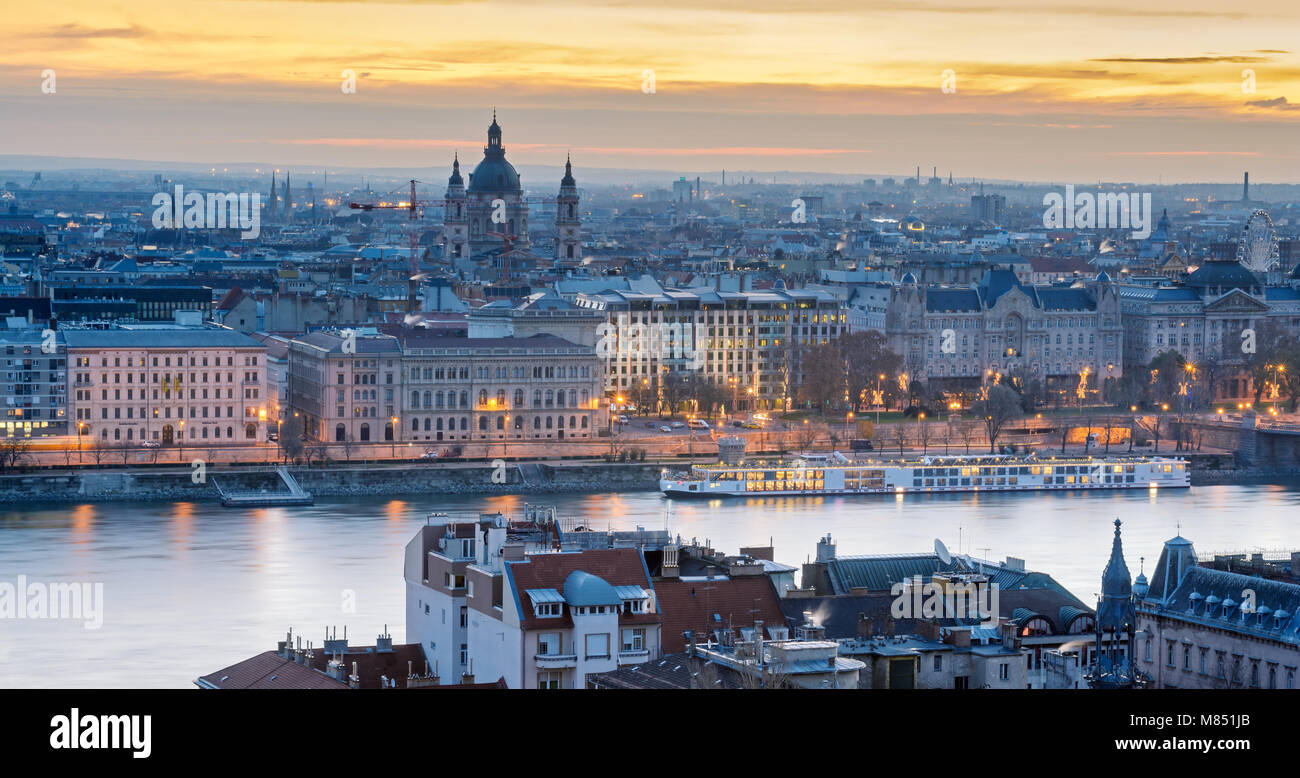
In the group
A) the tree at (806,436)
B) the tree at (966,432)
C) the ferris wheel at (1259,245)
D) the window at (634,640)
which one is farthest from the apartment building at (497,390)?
the ferris wheel at (1259,245)

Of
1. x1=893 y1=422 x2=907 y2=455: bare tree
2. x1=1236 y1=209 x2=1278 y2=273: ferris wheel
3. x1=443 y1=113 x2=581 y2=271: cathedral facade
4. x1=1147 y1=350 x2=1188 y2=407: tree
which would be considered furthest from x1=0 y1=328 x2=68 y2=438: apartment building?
x1=1236 y1=209 x2=1278 y2=273: ferris wheel

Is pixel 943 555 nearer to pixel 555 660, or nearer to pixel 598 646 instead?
pixel 598 646

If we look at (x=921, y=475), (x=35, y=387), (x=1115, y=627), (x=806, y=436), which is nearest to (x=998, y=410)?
(x=806, y=436)

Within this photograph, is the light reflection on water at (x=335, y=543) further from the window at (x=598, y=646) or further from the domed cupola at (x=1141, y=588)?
the domed cupola at (x=1141, y=588)

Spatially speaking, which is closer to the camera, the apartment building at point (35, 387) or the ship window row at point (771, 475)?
the ship window row at point (771, 475)

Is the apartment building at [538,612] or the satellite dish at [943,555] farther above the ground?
the apartment building at [538,612]
